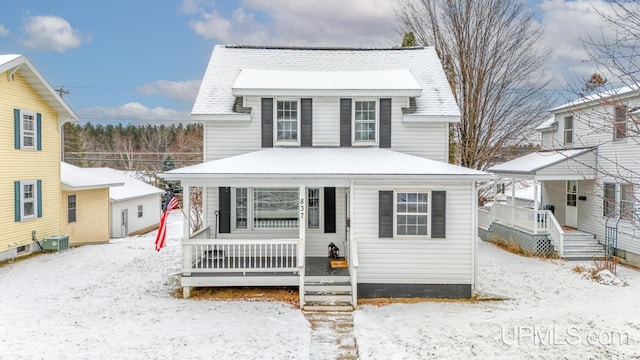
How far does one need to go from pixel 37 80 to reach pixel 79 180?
16.2 ft

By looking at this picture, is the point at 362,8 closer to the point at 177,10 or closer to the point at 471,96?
the point at 471,96

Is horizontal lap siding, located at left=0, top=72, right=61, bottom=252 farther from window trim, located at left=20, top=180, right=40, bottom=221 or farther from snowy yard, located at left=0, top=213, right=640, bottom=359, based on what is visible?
snowy yard, located at left=0, top=213, right=640, bottom=359

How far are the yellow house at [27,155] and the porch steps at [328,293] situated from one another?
35.2ft

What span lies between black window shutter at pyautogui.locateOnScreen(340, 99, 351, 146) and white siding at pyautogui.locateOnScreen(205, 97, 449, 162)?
0.36 ft

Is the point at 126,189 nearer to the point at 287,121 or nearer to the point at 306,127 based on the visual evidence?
the point at 287,121

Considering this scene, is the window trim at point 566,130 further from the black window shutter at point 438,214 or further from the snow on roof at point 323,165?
the black window shutter at point 438,214

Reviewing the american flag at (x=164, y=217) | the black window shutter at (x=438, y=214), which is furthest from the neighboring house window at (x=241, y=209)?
the black window shutter at (x=438, y=214)

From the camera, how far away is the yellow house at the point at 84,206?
53.6 feet

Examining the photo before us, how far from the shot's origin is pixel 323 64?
1459cm

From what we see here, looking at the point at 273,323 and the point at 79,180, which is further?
the point at 79,180

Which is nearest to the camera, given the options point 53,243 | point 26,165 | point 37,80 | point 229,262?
point 229,262

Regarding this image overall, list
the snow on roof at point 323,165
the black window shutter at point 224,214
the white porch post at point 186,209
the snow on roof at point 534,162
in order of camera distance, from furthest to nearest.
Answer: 1. the snow on roof at point 534,162
2. the black window shutter at point 224,214
3. the white porch post at point 186,209
4. the snow on roof at point 323,165

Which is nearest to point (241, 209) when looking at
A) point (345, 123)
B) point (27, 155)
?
point (345, 123)

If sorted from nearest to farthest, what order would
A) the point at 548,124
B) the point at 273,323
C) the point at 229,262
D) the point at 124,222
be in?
the point at 273,323 < the point at 229,262 < the point at 548,124 < the point at 124,222
